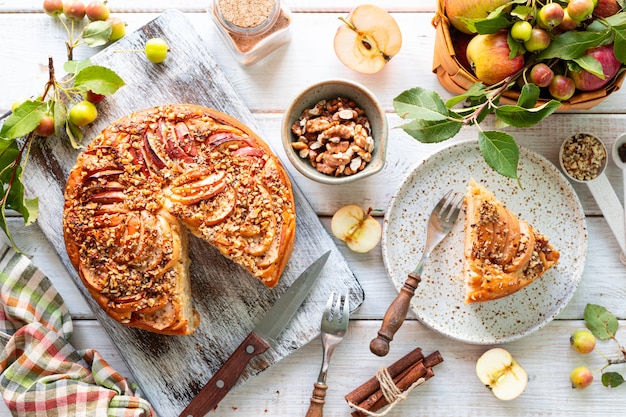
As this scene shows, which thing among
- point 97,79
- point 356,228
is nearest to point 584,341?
point 356,228

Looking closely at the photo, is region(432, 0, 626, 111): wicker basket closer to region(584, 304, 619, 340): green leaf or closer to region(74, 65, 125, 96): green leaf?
region(584, 304, 619, 340): green leaf

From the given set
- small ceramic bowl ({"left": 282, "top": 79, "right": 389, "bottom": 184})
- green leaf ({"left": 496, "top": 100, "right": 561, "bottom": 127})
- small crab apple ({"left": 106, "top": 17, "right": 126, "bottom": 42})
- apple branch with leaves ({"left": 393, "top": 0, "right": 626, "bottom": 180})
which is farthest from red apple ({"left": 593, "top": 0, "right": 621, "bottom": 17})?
small crab apple ({"left": 106, "top": 17, "right": 126, "bottom": 42})

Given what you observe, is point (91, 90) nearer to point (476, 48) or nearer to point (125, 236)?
point (125, 236)

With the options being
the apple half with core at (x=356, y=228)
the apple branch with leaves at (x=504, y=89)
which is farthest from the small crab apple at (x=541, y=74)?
the apple half with core at (x=356, y=228)

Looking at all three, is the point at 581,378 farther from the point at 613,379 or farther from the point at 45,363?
the point at 45,363

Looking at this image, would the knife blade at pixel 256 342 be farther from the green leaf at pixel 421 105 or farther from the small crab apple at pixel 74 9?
the small crab apple at pixel 74 9

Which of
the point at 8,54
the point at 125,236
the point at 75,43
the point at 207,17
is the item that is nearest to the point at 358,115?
the point at 207,17
